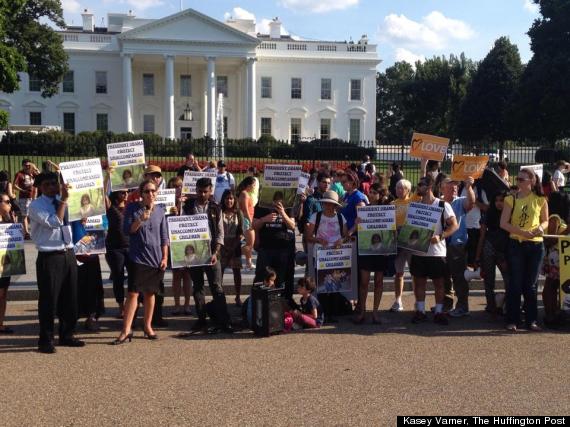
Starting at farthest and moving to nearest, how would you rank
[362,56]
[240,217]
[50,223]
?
[362,56] < [240,217] < [50,223]

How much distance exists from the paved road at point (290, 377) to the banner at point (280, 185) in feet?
5.72

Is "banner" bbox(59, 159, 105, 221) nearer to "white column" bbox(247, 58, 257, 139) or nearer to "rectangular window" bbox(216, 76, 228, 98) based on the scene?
"white column" bbox(247, 58, 257, 139)

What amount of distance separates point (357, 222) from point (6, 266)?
4.30 m

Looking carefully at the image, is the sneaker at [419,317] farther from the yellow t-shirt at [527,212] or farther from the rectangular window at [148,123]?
the rectangular window at [148,123]

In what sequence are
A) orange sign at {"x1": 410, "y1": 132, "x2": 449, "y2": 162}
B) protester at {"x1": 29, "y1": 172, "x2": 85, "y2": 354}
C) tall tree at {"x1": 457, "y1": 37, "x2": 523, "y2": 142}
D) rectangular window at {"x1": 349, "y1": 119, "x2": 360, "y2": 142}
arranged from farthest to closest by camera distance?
1. rectangular window at {"x1": 349, "y1": 119, "x2": 360, "y2": 142}
2. tall tree at {"x1": 457, "y1": 37, "x2": 523, "y2": 142}
3. orange sign at {"x1": 410, "y1": 132, "x2": 449, "y2": 162}
4. protester at {"x1": 29, "y1": 172, "x2": 85, "y2": 354}

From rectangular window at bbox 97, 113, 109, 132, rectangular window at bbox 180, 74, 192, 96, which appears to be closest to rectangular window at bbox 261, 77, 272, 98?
rectangular window at bbox 180, 74, 192, 96

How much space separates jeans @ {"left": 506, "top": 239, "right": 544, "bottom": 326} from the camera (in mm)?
8054

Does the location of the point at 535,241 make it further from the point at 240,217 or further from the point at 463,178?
the point at 240,217

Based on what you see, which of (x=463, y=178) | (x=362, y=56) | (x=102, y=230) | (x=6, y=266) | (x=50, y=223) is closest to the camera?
(x=50, y=223)

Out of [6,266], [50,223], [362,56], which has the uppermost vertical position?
[362,56]

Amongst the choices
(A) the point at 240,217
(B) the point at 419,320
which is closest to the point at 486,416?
(B) the point at 419,320

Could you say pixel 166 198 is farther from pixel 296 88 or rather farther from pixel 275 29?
pixel 275 29

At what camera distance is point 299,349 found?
724 centimetres

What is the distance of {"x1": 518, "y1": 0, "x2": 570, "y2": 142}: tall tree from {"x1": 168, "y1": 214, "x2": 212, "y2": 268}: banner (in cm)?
3845
